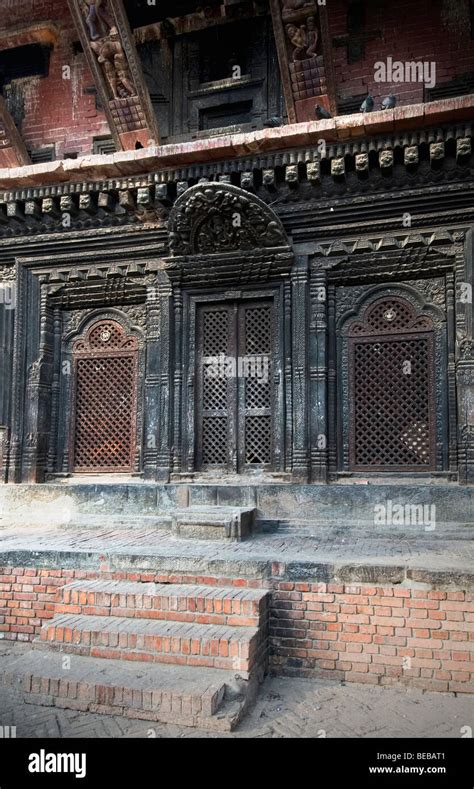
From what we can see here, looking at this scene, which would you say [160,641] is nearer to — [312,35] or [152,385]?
[152,385]

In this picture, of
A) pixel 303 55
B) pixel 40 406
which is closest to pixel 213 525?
pixel 40 406

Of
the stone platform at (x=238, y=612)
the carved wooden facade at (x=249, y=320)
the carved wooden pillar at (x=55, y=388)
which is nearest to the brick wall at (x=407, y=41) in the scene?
Answer: the carved wooden facade at (x=249, y=320)

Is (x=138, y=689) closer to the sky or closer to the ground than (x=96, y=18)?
closer to the ground

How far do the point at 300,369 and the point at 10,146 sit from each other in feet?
17.6

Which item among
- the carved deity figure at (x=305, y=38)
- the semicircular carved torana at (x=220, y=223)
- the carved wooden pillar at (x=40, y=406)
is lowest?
the carved wooden pillar at (x=40, y=406)

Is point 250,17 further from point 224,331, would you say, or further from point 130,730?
point 130,730

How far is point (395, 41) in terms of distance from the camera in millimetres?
7477

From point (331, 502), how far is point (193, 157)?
4462 millimetres

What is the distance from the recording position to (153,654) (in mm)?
4059

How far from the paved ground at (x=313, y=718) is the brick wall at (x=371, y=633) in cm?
15

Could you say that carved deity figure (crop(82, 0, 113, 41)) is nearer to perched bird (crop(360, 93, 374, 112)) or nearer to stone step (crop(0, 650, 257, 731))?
perched bird (crop(360, 93, 374, 112))

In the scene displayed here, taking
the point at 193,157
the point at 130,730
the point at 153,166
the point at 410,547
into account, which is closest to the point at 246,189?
the point at 193,157

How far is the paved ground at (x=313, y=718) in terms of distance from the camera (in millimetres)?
3529

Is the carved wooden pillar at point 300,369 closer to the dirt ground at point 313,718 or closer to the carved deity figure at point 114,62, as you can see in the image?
the dirt ground at point 313,718
